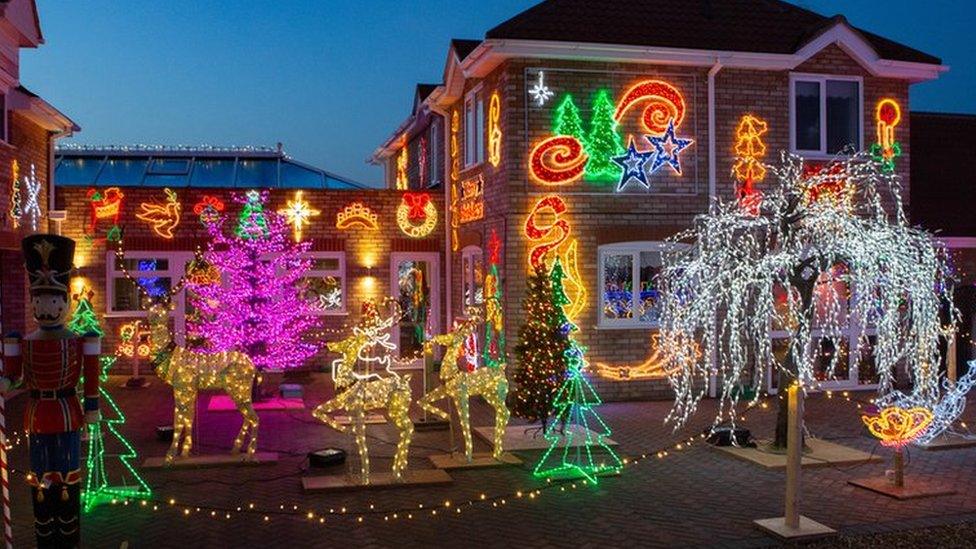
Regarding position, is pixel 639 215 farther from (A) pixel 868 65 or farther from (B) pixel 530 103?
(A) pixel 868 65

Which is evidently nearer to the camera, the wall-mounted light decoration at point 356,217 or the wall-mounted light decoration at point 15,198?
the wall-mounted light decoration at point 15,198

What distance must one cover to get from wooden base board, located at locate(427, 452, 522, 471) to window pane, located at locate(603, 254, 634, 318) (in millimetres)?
4947

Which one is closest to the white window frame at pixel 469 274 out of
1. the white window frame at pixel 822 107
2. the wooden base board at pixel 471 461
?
the white window frame at pixel 822 107

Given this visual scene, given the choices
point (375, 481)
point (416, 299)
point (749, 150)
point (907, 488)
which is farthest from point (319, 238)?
point (907, 488)

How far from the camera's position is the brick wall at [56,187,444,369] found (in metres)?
18.8

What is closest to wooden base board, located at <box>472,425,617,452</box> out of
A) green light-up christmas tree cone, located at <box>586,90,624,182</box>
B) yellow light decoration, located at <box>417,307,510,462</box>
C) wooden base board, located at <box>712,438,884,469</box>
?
yellow light decoration, located at <box>417,307,510,462</box>

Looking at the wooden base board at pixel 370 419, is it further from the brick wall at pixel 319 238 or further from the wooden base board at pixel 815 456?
the brick wall at pixel 319 238

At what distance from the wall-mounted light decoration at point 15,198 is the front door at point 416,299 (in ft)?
23.8

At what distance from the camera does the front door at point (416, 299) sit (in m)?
20.3

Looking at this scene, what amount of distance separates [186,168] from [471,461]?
18.1 meters

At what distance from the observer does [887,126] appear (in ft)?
53.9

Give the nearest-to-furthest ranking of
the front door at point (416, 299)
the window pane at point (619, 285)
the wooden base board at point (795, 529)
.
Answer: the wooden base board at point (795, 529), the window pane at point (619, 285), the front door at point (416, 299)

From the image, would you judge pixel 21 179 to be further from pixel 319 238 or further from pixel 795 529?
pixel 795 529

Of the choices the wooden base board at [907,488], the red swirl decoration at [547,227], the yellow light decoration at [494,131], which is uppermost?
the yellow light decoration at [494,131]
